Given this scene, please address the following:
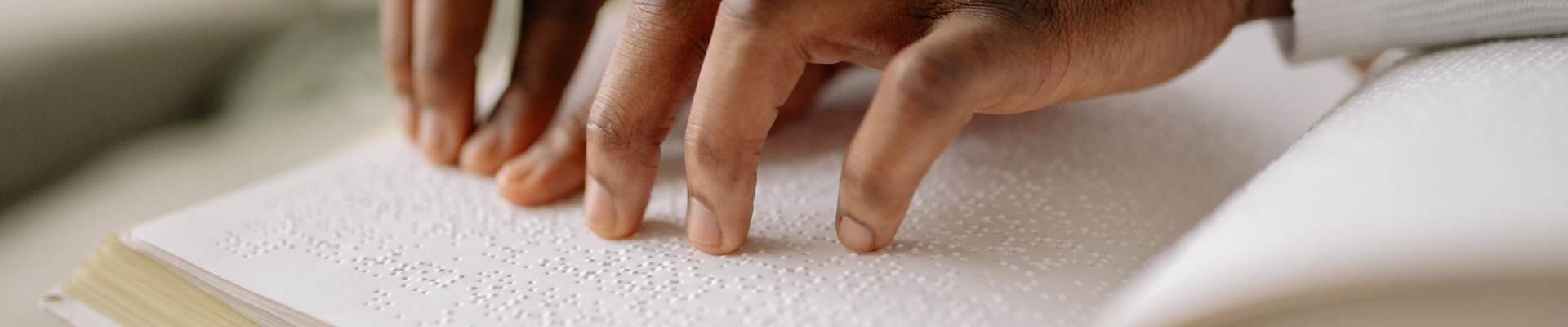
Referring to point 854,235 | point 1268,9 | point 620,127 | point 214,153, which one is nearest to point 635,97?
point 620,127

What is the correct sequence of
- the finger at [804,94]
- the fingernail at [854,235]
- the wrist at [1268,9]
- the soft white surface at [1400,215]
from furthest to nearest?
the finger at [804,94], the wrist at [1268,9], the fingernail at [854,235], the soft white surface at [1400,215]

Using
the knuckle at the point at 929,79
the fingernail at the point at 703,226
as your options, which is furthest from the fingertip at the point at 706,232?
the knuckle at the point at 929,79

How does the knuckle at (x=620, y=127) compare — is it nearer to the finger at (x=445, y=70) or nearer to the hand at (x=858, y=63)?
the hand at (x=858, y=63)

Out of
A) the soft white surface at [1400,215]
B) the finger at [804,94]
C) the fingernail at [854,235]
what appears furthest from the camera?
the finger at [804,94]

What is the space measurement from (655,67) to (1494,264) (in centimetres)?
29

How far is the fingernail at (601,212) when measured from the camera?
35 centimetres

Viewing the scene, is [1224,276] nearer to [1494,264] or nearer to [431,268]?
[1494,264]

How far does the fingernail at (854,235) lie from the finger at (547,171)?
17 cm

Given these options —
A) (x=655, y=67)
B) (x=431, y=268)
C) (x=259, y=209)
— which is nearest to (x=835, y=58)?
(x=655, y=67)

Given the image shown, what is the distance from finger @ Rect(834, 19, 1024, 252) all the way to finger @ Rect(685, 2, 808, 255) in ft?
0.14

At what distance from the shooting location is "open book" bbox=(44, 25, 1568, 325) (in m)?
0.21

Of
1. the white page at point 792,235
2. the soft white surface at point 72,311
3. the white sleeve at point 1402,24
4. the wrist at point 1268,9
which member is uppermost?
the wrist at point 1268,9

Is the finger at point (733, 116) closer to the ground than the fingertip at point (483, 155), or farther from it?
farther from it

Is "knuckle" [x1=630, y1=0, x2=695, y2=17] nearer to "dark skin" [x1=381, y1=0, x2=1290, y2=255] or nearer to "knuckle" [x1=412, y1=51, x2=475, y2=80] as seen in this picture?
"dark skin" [x1=381, y1=0, x2=1290, y2=255]
